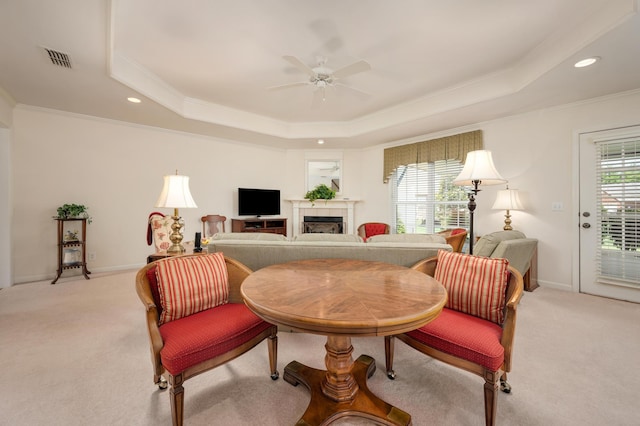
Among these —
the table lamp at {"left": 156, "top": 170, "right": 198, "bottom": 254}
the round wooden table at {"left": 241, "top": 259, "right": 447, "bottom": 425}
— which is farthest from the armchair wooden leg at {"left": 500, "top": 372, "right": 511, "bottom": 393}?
the table lamp at {"left": 156, "top": 170, "right": 198, "bottom": 254}

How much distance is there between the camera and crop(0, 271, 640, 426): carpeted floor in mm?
1348

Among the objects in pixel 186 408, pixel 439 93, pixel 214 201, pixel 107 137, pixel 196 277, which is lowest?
pixel 186 408

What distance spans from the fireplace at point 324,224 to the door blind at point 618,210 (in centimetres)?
395

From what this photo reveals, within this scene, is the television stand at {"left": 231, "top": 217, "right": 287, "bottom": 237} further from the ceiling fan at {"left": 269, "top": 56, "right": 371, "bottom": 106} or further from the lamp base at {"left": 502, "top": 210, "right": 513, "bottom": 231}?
the lamp base at {"left": 502, "top": 210, "right": 513, "bottom": 231}

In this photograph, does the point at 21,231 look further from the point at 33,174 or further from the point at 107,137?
the point at 107,137

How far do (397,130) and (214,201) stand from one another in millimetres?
3677

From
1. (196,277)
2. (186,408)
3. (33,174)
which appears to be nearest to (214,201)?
(33,174)

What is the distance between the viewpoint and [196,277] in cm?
155

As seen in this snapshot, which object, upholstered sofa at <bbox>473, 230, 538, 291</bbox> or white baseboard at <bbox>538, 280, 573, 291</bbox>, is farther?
white baseboard at <bbox>538, 280, 573, 291</bbox>

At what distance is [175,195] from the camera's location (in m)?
2.16

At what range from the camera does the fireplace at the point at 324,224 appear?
18.9ft

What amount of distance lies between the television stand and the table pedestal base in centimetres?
383

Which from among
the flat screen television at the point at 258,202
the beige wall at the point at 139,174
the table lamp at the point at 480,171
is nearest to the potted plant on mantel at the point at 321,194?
the flat screen television at the point at 258,202

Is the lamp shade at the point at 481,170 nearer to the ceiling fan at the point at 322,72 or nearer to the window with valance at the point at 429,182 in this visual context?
the ceiling fan at the point at 322,72
